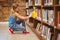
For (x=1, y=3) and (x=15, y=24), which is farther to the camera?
(x=1, y=3)

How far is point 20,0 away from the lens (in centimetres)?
893

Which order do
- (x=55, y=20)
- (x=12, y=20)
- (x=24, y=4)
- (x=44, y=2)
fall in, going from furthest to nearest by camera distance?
(x=24, y=4), (x=12, y=20), (x=44, y=2), (x=55, y=20)

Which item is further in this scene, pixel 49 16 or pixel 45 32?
pixel 45 32

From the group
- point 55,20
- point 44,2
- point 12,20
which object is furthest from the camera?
point 12,20

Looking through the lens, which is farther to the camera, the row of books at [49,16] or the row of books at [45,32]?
the row of books at [45,32]

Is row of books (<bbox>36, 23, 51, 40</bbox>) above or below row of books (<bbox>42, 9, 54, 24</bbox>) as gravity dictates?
below

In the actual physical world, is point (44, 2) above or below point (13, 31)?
above

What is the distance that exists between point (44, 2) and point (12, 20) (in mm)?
1738

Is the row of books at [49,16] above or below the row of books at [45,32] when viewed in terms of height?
above

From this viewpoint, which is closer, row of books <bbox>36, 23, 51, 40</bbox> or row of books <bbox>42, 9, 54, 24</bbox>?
row of books <bbox>42, 9, 54, 24</bbox>

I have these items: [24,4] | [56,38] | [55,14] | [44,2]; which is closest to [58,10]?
[55,14]

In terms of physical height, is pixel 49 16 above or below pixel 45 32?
above

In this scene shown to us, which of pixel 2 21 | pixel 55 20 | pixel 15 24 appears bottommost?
pixel 2 21

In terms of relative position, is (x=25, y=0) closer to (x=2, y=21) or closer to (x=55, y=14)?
(x=2, y=21)
